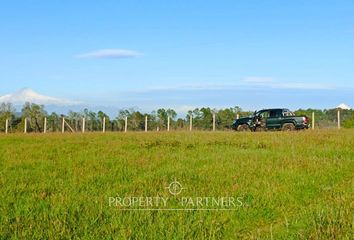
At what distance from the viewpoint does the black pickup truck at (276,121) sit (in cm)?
3531

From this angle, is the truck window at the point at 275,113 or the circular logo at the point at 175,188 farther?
the truck window at the point at 275,113

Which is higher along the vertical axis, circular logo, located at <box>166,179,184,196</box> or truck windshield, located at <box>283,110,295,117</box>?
truck windshield, located at <box>283,110,295,117</box>

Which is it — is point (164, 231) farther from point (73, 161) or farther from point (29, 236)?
point (73, 161)

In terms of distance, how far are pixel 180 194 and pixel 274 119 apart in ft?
91.9

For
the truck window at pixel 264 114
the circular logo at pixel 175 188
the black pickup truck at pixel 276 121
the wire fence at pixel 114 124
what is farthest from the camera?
the wire fence at pixel 114 124

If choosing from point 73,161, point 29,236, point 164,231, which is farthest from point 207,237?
point 73,161

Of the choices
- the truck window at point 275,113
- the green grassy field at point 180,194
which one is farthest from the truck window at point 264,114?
the green grassy field at point 180,194

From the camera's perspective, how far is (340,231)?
631 centimetres

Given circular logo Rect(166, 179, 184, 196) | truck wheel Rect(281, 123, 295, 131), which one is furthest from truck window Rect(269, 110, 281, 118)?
circular logo Rect(166, 179, 184, 196)

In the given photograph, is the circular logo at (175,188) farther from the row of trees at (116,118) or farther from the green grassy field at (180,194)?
the row of trees at (116,118)

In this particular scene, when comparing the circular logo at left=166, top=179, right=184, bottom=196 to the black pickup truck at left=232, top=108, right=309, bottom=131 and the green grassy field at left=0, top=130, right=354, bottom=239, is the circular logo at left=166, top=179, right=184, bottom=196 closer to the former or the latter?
the green grassy field at left=0, top=130, right=354, bottom=239

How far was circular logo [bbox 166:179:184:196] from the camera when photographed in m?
9.25

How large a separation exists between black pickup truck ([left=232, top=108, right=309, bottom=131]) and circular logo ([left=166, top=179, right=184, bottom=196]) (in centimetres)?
2682

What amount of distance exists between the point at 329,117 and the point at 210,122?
54.5 feet
